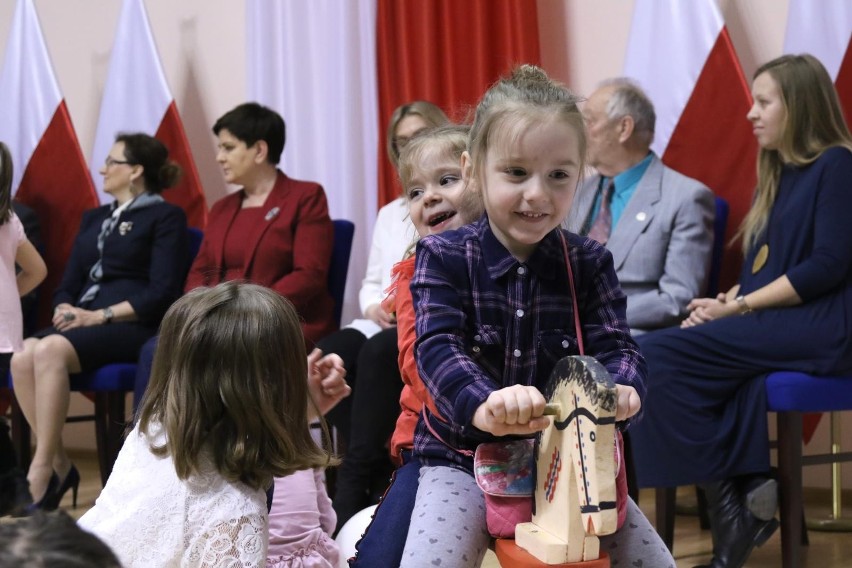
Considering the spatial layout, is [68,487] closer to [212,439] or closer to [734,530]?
[734,530]

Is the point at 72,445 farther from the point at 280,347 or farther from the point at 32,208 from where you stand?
the point at 280,347

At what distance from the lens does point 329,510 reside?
2189 millimetres

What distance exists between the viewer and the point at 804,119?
3.34 meters

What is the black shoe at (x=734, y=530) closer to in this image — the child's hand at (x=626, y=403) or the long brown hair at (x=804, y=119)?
the long brown hair at (x=804, y=119)

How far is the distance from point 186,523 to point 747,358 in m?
1.96

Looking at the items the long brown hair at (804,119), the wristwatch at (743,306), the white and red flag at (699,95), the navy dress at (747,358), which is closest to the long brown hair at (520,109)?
the navy dress at (747,358)

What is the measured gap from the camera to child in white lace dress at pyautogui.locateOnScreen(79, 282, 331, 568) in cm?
165

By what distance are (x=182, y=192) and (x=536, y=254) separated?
3681mm

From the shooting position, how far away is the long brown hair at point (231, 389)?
168 centimetres

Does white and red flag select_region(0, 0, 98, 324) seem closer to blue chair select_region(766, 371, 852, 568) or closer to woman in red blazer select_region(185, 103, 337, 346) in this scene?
woman in red blazer select_region(185, 103, 337, 346)

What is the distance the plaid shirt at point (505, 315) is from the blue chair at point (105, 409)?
274 cm

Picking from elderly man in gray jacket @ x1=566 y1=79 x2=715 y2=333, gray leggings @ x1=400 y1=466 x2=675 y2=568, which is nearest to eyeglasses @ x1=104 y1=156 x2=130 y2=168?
elderly man in gray jacket @ x1=566 y1=79 x2=715 y2=333

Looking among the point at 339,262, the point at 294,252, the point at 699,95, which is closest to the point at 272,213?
the point at 294,252

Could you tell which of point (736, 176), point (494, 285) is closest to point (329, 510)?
point (494, 285)
